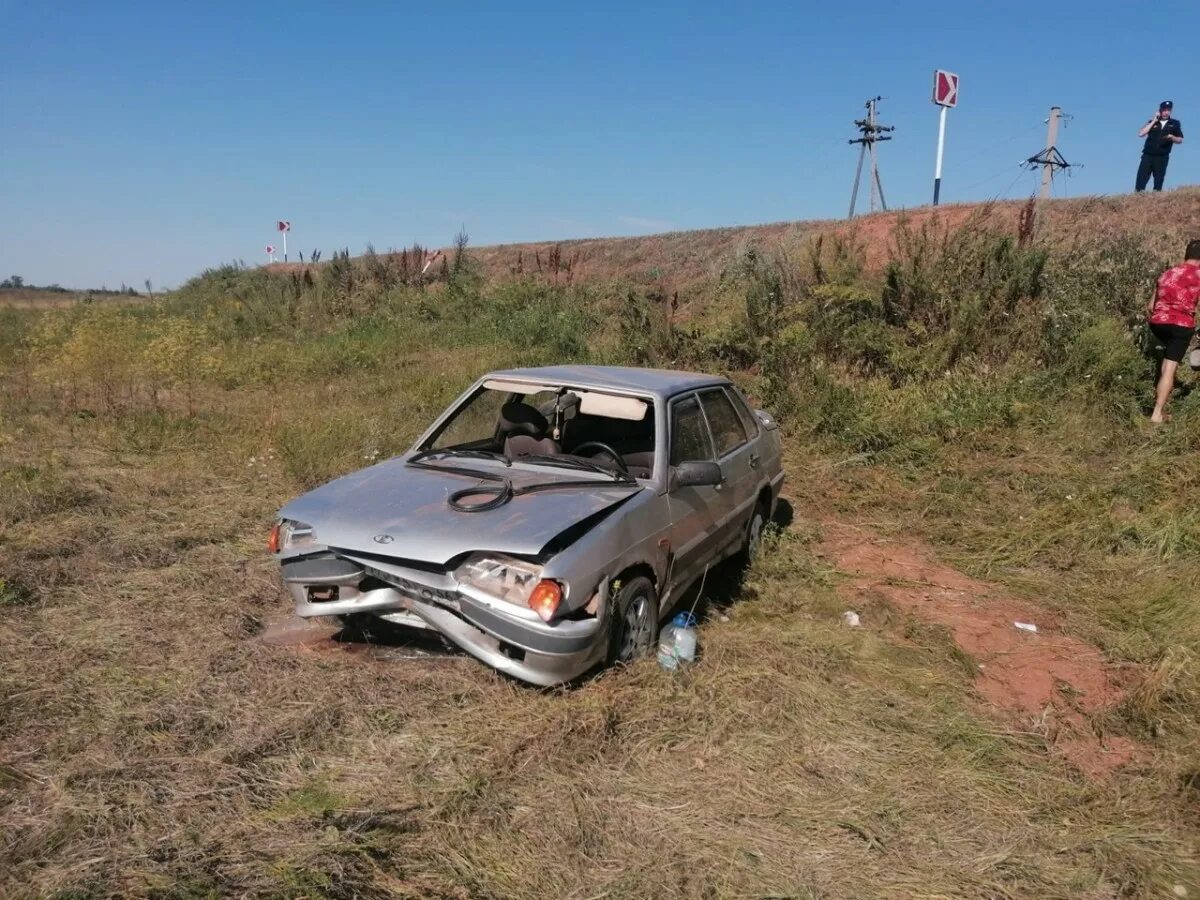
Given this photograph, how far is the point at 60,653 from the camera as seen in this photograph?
4324 mm

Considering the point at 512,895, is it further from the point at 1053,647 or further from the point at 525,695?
the point at 1053,647

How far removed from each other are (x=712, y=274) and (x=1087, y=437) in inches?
366

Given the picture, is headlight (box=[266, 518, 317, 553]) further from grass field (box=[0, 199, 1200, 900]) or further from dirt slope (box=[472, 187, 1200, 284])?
dirt slope (box=[472, 187, 1200, 284])

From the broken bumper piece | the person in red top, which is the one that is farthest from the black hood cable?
the person in red top

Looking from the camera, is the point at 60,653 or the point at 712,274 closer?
the point at 60,653

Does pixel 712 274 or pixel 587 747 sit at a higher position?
pixel 712 274

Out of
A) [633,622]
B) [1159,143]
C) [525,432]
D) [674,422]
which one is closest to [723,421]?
[674,422]

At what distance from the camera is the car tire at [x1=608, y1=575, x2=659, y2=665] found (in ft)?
13.0

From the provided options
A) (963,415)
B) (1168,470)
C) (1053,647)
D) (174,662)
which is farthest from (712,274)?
(174,662)

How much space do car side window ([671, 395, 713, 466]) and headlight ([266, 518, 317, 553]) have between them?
1906 millimetres

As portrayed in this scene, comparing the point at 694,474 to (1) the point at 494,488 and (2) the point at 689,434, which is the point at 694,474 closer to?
(2) the point at 689,434

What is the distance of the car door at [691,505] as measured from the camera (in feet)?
15.3

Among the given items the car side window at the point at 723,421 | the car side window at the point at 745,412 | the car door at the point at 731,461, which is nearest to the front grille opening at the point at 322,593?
the car door at the point at 731,461

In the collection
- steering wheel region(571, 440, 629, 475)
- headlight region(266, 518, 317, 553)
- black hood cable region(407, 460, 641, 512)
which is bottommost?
headlight region(266, 518, 317, 553)
